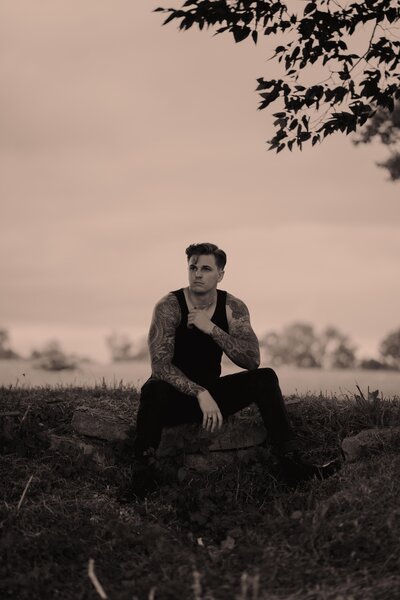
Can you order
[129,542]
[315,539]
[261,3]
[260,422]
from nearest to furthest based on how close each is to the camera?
[315,539] < [129,542] < [261,3] < [260,422]

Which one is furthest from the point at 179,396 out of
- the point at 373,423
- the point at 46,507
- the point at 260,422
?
the point at 373,423

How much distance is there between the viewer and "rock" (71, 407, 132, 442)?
8812mm

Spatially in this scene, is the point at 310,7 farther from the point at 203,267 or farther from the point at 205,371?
the point at 205,371

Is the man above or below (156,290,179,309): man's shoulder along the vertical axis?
below

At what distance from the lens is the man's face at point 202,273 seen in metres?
8.46

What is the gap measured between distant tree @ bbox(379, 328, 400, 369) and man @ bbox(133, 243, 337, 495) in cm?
1613

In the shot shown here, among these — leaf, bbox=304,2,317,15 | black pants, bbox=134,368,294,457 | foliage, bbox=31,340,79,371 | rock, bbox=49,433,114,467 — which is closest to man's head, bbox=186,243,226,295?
black pants, bbox=134,368,294,457

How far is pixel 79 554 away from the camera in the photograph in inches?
256

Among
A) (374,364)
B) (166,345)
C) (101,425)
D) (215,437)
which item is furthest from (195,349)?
(374,364)

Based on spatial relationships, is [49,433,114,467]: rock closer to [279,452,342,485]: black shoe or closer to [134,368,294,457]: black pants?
[134,368,294,457]: black pants

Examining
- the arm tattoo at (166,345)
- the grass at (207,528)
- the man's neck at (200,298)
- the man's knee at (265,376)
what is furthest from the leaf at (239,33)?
the grass at (207,528)

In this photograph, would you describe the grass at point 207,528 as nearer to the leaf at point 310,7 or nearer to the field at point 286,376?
the leaf at point 310,7

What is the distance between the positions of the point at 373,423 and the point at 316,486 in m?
1.67

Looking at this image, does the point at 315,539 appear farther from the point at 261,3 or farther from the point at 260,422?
the point at 261,3
